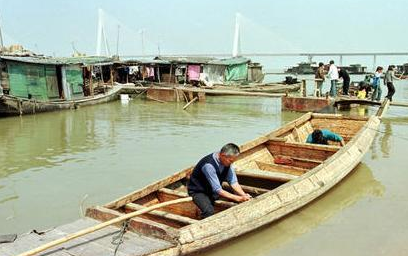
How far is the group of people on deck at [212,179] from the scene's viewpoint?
16.7 ft

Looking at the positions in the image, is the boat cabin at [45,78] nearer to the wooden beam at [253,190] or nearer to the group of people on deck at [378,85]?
the group of people on deck at [378,85]

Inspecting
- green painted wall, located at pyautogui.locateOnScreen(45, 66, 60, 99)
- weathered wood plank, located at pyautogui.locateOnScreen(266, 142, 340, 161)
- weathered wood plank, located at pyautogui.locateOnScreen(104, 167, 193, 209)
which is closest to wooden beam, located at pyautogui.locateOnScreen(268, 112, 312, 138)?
weathered wood plank, located at pyautogui.locateOnScreen(266, 142, 340, 161)

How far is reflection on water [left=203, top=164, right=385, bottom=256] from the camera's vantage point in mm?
5387

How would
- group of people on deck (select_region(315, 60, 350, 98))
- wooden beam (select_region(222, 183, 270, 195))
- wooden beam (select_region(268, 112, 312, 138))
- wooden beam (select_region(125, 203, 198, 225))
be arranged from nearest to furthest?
1. wooden beam (select_region(125, 203, 198, 225))
2. wooden beam (select_region(222, 183, 270, 195))
3. wooden beam (select_region(268, 112, 312, 138))
4. group of people on deck (select_region(315, 60, 350, 98))

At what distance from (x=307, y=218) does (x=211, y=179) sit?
6.62 feet

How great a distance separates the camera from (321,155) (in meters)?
8.04

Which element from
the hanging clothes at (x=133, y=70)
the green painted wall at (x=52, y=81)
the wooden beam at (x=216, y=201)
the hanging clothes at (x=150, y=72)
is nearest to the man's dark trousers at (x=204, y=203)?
the wooden beam at (x=216, y=201)

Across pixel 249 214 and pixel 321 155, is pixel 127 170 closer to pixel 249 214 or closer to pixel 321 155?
pixel 321 155

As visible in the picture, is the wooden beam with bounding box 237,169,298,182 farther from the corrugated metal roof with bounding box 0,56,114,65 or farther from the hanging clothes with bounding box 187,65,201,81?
the hanging clothes with bounding box 187,65,201,81

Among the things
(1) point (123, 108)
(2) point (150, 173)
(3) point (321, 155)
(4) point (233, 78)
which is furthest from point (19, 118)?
(4) point (233, 78)

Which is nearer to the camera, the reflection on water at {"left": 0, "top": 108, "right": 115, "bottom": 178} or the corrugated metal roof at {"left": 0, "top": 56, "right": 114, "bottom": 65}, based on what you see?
the reflection on water at {"left": 0, "top": 108, "right": 115, "bottom": 178}

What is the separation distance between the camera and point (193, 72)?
97.0 feet

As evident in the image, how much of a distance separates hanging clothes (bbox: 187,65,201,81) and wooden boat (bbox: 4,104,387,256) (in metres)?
20.1

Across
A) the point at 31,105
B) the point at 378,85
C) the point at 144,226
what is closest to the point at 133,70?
the point at 31,105
